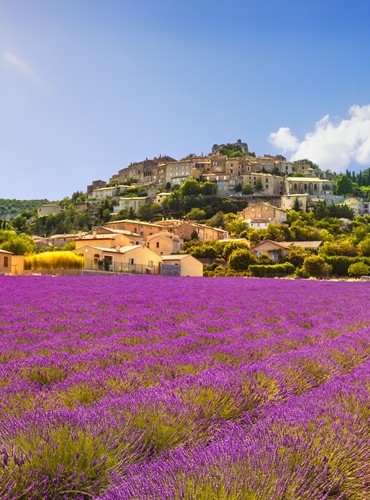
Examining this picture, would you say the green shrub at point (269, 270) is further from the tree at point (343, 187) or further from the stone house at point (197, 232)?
the tree at point (343, 187)

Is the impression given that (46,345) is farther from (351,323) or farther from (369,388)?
(351,323)

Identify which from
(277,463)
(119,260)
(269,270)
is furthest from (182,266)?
(277,463)

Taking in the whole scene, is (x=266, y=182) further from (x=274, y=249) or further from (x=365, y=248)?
(x=365, y=248)

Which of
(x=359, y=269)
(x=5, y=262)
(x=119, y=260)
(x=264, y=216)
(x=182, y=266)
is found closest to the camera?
(x=5, y=262)

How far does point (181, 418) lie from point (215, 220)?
326 ft

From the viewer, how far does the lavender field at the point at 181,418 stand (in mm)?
2439

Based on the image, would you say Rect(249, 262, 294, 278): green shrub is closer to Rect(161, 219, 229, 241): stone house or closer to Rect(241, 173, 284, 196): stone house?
Rect(161, 219, 229, 241): stone house

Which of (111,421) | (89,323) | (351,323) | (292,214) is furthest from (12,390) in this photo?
(292,214)

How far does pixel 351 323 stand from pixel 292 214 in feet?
302

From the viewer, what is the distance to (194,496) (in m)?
2.07

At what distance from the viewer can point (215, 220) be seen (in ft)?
336

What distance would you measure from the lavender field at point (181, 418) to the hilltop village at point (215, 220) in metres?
32.9

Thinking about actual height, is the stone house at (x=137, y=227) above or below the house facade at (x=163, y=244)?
above

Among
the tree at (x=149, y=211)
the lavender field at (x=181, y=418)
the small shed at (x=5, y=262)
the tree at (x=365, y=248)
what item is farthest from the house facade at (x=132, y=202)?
the lavender field at (x=181, y=418)
